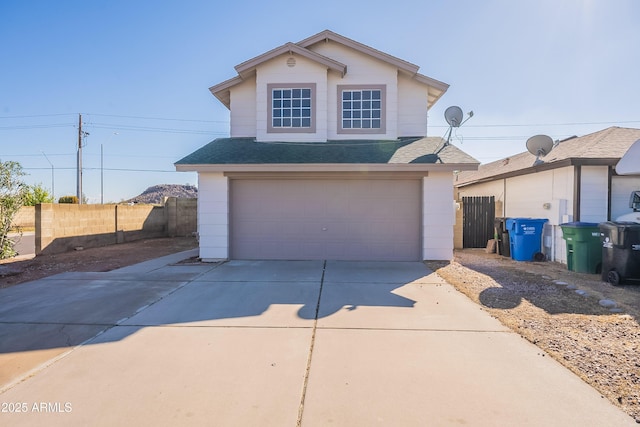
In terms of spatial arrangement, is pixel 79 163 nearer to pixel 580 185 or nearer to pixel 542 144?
pixel 542 144

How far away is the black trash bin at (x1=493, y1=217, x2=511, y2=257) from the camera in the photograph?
412 inches

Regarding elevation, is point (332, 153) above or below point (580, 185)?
above

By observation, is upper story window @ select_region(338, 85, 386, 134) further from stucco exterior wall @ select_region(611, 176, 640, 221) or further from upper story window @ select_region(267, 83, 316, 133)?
stucco exterior wall @ select_region(611, 176, 640, 221)

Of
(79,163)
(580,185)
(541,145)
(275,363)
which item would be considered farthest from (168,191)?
(275,363)

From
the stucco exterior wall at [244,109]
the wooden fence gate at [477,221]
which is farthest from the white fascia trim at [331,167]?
the wooden fence gate at [477,221]

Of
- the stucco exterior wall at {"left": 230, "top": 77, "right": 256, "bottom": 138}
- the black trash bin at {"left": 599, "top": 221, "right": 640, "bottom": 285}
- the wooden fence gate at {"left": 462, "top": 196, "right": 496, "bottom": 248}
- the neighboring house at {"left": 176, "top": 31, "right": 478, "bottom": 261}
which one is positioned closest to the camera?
the black trash bin at {"left": 599, "top": 221, "right": 640, "bottom": 285}

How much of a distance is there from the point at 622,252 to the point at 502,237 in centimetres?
410

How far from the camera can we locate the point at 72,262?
9.41 m

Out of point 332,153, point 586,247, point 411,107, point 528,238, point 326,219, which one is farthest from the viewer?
point 411,107

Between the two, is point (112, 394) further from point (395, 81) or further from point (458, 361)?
point (395, 81)

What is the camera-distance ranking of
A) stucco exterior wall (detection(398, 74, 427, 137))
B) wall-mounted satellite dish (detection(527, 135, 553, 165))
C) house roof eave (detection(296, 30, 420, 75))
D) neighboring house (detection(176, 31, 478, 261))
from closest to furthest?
neighboring house (detection(176, 31, 478, 261)) < house roof eave (detection(296, 30, 420, 75)) < wall-mounted satellite dish (detection(527, 135, 553, 165)) < stucco exterior wall (detection(398, 74, 427, 137))

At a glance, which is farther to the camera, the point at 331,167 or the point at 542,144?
the point at 542,144

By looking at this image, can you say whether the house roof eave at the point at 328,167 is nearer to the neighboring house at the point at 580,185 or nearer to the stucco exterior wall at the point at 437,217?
the stucco exterior wall at the point at 437,217

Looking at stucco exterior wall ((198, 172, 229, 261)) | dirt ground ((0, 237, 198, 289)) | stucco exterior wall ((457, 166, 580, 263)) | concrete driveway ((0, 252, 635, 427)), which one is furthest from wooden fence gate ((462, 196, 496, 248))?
dirt ground ((0, 237, 198, 289))
